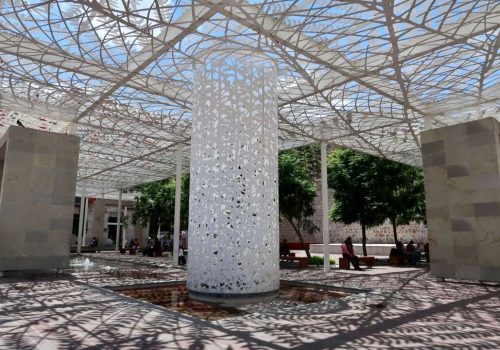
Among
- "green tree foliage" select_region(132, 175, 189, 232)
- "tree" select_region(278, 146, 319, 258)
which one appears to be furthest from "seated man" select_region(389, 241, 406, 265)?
"green tree foliage" select_region(132, 175, 189, 232)

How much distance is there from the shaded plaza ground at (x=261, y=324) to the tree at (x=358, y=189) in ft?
40.0

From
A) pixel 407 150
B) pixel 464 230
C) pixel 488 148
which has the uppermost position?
pixel 407 150

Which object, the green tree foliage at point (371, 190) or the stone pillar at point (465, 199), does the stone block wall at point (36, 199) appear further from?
the green tree foliage at point (371, 190)

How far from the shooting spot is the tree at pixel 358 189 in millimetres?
22031

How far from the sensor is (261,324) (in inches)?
253

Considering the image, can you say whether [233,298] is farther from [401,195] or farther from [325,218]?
[401,195]

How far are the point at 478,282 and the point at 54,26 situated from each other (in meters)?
15.8

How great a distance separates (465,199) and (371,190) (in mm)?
9237

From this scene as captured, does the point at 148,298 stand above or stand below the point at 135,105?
below

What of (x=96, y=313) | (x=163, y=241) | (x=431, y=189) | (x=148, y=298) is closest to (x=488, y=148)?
(x=431, y=189)

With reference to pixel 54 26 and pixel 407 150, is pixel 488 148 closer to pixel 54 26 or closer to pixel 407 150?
pixel 407 150

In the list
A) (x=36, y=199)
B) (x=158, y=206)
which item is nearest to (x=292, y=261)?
(x=36, y=199)

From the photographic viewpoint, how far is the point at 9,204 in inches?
541

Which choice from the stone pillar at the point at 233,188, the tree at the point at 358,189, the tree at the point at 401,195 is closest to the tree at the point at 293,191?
the tree at the point at 358,189
